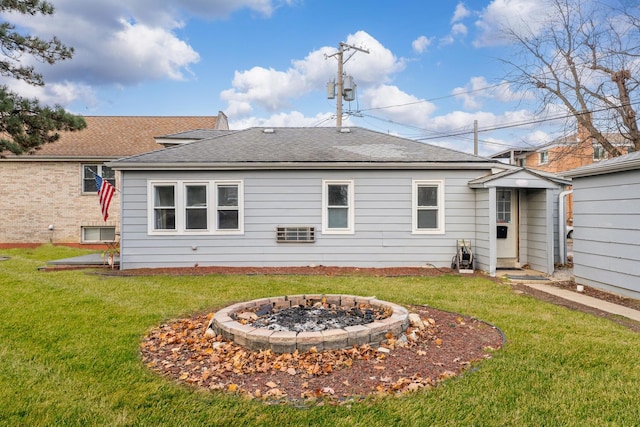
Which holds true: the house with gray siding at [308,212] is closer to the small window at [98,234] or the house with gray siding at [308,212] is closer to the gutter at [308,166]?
the gutter at [308,166]

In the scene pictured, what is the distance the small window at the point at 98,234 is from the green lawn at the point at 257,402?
30.1ft

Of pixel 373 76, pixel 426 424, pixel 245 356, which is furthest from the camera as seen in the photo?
pixel 373 76

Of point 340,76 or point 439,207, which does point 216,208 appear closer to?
point 439,207

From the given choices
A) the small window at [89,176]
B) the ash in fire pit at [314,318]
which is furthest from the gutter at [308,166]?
the small window at [89,176]

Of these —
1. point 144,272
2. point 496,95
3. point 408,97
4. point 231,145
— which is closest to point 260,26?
point 231,145

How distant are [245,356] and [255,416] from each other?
3.14ft

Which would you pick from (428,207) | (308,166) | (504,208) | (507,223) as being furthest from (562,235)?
(308,166)

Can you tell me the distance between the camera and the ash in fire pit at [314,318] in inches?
155

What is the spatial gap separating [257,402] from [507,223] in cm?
892

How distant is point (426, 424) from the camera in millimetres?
2412

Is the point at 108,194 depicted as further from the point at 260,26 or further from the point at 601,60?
the point at 601,60

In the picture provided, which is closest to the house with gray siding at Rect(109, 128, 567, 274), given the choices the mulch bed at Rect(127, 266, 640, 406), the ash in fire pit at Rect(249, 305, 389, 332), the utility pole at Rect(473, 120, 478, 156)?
the ash in fire pit at Rect(249, 305, 389, 332)

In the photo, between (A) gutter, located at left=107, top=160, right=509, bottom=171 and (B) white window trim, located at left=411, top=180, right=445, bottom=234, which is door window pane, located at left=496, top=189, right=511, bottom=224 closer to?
(A) gutter, located at left=107, top=160, right=509, bottom=171

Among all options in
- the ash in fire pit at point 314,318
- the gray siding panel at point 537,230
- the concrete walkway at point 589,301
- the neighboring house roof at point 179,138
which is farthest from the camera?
the neighboring house roof at point 179,138
